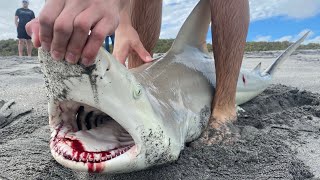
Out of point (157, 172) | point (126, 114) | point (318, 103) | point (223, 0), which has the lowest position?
point (318, 103)

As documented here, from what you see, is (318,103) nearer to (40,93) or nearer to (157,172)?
(157,172)

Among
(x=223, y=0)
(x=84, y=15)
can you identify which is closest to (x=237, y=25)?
(x=223, y=0)

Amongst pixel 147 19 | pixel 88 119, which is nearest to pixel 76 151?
pixel 88 119

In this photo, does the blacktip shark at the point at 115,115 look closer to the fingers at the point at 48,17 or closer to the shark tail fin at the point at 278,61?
the fingers at the point at 48,17

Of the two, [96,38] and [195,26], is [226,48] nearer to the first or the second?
[195,26]

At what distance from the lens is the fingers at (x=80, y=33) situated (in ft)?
3.62

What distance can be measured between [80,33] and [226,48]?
1232 millimetres

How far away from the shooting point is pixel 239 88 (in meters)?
2.68

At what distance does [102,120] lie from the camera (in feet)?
5.13

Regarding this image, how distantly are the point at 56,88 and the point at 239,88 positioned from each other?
157cm

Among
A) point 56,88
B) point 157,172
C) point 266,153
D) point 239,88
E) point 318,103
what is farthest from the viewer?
point 318,103

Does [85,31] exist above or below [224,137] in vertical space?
above

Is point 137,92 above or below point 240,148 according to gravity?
above

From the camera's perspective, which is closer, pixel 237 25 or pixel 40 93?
pixel 237 25
